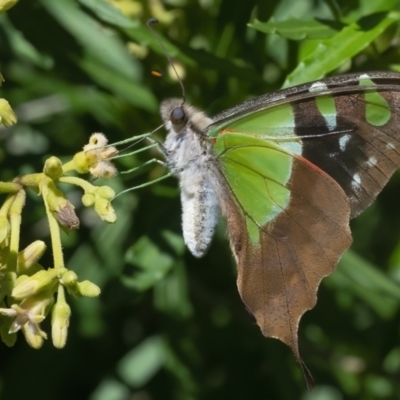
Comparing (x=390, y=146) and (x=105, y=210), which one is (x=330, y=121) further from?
(x=105, y=210)

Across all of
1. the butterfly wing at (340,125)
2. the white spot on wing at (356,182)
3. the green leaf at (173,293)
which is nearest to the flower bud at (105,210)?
the butterfly wing at (340,125)

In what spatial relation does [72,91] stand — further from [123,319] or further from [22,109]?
[123,319]

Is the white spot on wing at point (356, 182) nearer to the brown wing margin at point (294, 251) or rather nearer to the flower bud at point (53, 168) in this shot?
→ the brown wing margin at point (294, 251)

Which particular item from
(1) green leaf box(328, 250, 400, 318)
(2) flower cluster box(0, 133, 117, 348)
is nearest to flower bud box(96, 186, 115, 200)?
(2) flower cluster box(0, 133, 117, 348)

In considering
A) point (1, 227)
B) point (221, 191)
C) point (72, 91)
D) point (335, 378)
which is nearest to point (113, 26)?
point (72, 91)

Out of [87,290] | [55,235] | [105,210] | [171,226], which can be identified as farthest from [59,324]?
[171,226]

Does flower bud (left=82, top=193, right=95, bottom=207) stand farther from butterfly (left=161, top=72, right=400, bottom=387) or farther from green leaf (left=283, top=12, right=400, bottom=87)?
green leaf (left=283, top=12, right=400, bottom=87)

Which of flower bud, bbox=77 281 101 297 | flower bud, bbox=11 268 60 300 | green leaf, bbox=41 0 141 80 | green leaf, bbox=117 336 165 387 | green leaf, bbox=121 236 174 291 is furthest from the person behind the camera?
green leaf, bbox=117 336 165 387
